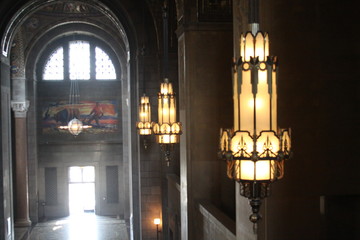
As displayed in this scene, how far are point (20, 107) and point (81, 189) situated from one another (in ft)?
22.8

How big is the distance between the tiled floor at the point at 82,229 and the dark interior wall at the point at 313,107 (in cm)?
1803

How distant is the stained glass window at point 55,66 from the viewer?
2898 centimetres

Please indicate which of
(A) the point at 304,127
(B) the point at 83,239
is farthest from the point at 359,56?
(B) the point at 83,239

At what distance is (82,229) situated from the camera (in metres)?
26.0

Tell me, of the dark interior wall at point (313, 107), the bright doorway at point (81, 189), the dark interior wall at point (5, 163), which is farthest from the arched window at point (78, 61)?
the dark interior wall at point (313, 107)

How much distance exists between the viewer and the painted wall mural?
2936cm

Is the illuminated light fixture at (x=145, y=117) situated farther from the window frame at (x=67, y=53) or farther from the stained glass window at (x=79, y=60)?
the stained glass window at (x=79, y=60)

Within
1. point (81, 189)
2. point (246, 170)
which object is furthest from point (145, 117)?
point (81, 189)

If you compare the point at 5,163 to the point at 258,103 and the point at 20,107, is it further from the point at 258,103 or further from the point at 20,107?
the point at 258,103

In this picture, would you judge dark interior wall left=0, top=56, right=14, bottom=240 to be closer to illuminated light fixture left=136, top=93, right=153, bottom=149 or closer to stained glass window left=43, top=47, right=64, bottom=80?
illuminated light fixture left=136, top=93, right=153, bottom=149

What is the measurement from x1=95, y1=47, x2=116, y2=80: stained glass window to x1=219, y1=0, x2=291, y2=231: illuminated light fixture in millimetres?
25899

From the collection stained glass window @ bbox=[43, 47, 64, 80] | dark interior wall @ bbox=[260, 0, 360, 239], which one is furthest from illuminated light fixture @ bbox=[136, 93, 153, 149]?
stained glass window @ bbox=[43, 47, 64, 80]

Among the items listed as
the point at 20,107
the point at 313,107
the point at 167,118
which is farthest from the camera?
the point at 20,107

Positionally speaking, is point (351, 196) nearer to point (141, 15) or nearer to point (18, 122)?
point (141, 15)
